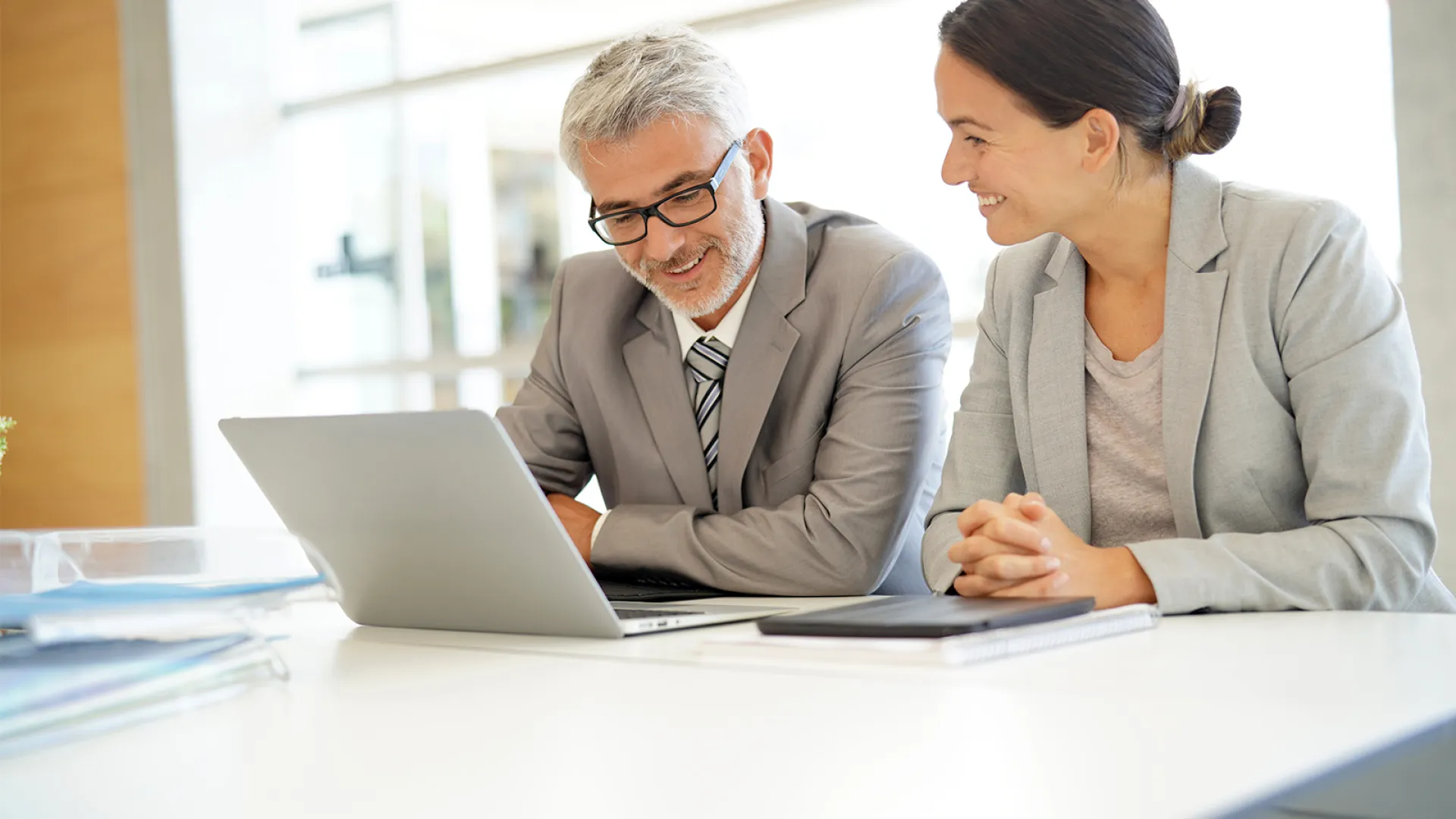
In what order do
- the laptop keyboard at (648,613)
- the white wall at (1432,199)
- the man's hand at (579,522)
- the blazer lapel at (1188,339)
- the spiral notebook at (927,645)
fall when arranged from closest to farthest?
the spiral notebook at (927,645) → the laptop keyboard at (648,613) → the blazer lapel at (1188,339) → the man's hand at (579,522) → the white wall at (1432,199)

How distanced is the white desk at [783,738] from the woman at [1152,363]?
0.84ft

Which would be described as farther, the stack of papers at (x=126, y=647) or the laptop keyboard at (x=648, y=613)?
the laptop keyboard at (x=648, y=613)

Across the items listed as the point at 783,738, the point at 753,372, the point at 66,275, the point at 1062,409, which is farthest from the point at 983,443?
the point at 66,275

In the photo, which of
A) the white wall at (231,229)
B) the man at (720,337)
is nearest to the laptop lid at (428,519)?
the man at (720,337)

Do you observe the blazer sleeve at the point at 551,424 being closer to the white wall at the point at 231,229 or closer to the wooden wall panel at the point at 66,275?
the white wall at the point at 231,229

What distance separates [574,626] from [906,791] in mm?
676

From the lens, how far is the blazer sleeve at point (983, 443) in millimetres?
1790

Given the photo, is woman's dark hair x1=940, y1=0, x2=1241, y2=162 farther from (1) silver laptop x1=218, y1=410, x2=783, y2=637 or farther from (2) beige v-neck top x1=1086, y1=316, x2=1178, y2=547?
(1) silver laptop x1=218, y1=410, x2=783, y2=637

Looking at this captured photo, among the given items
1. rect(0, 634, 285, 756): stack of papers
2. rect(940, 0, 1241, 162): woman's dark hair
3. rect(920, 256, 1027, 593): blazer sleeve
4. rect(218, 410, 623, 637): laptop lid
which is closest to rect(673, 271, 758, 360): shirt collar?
rect(920, 256, 1027, 593): blazer sleeve

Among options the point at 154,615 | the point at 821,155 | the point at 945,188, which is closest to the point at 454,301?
the point at 821,155

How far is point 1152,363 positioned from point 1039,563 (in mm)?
507

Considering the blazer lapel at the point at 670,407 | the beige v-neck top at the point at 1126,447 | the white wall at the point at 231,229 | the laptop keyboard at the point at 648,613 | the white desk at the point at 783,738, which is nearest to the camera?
the white desk at the point at 783,738

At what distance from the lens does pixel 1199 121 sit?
1.72 meters

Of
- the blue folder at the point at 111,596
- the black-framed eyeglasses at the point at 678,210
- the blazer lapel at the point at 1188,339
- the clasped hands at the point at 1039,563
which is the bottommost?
the clasped hands at the point at 1039,563
